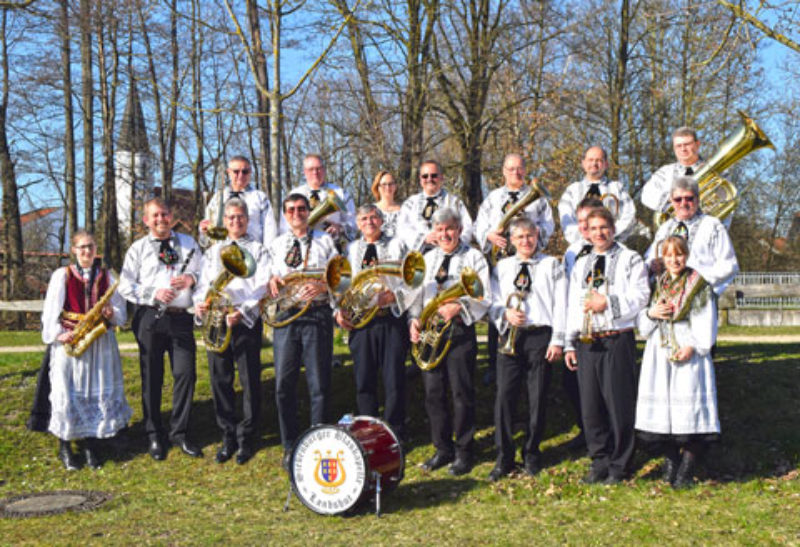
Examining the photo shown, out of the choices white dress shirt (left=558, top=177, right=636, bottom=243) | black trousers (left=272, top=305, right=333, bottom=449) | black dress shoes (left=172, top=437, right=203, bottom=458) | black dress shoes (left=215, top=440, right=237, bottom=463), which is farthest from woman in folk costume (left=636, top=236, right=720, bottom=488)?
black dress shoes (left=172, top=437, right=203, bottom=458)

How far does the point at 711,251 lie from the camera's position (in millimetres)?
6047

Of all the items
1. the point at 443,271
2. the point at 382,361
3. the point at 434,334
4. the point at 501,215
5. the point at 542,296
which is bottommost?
the point at 382,361

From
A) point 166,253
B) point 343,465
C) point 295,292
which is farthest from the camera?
point 166,253

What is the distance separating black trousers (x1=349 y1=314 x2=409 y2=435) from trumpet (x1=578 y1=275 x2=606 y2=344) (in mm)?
1641

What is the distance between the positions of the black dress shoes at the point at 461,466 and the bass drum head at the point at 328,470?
4.29 ft

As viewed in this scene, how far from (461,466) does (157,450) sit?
116 inches

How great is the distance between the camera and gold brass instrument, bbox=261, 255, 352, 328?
21.3 ft

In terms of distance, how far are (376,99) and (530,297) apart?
1274cm

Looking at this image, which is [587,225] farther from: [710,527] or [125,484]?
[125,484]

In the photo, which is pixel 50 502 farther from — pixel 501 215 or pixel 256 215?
pixel 501 215

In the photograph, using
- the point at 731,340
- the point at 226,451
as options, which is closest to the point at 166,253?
the point at 226,451

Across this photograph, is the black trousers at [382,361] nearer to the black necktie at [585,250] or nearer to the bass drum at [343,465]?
the bass drum at [343,465]

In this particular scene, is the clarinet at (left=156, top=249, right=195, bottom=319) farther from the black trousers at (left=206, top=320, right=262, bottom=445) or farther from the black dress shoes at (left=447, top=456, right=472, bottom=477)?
the black dress shoes at (left=447, top=456, right=472, bottom=477)

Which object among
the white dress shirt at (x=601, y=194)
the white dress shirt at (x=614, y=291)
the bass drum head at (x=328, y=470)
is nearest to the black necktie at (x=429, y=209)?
the white dress shirt at (x=601, y=194)
